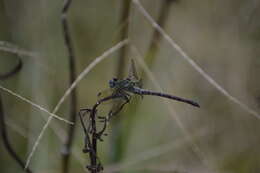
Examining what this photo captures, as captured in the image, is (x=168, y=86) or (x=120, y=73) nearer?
(x=120, y=73)

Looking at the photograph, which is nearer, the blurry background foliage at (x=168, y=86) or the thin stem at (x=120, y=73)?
the thin stem at (x=120, y=73)

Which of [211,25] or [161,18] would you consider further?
[211,25]

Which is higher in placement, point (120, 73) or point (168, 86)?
point (168, 86)

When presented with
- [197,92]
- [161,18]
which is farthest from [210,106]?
[161,18]

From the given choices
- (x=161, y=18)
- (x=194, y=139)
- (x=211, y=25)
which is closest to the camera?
(x=161, y=18)

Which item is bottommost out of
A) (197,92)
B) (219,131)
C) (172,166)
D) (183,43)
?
(172,166)

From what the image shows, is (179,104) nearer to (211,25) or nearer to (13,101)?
(211,25)

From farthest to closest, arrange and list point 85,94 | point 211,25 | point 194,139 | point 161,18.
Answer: point 85,94
point 211,25
point 194,139
point 161,18

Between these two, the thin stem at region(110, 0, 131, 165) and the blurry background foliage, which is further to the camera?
the blurry background foliage
